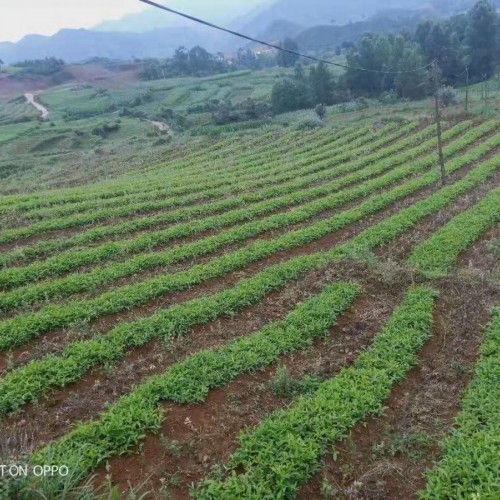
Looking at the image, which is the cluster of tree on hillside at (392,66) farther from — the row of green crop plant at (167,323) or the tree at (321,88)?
the row of green crop plant at (167,323)

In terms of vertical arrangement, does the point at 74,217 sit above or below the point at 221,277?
above

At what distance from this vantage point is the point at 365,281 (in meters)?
13.1

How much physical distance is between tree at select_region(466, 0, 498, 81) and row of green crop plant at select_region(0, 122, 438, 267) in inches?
1846

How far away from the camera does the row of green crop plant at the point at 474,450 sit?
6.54 m

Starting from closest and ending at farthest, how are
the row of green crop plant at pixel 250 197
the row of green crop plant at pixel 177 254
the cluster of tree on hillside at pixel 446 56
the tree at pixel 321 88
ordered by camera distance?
the row of green crop plant at pixel 177 254 → the row of green crop plant at pixel 250 197 → the cluster of tree on hillside at pixel 446 56 → the tree at pixel 321 88

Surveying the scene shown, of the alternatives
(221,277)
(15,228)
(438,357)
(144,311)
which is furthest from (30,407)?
(15,228)

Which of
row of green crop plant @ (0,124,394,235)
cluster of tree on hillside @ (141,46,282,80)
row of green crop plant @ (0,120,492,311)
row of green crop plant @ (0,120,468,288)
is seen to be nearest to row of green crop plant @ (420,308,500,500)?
row of green crop plant @ (0,120,492,311)

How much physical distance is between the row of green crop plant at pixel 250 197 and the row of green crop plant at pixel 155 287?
11.4 ft

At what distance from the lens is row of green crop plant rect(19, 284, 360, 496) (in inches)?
284

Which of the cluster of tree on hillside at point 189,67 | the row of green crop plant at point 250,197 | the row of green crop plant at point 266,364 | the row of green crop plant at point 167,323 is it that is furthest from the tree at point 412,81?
the cluster of tree on hillside at point 189,67

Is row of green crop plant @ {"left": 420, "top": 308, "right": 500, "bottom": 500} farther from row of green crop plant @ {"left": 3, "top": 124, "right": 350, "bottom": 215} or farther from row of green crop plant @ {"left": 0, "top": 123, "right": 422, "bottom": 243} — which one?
row of green crop plant @ {"left": 3, "top": 124, "right": 350, "bottom": 215}

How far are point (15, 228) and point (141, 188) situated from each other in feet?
27.1

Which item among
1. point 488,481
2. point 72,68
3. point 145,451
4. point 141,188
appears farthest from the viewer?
point 72,68

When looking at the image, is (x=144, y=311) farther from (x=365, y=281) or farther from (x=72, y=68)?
(x=72, y=68)
